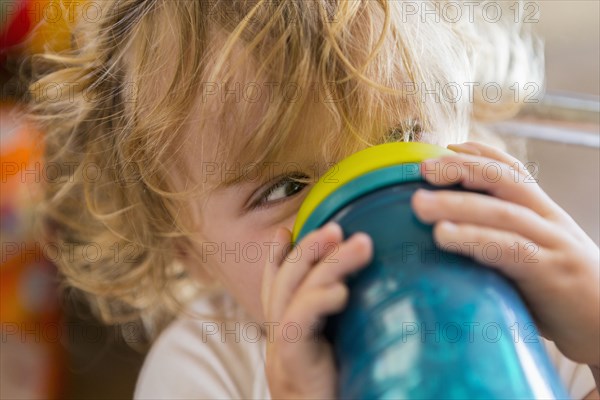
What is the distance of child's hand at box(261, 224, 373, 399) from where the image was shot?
1.50 ft

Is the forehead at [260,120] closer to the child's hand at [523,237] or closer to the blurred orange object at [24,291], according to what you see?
the child's hand at [523,237]

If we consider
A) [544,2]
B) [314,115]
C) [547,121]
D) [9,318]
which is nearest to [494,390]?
[314,115]

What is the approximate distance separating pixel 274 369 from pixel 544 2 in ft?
2.65

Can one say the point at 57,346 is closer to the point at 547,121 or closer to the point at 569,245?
the point at 547,121

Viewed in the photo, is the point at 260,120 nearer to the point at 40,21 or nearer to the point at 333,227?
the point at 333,227

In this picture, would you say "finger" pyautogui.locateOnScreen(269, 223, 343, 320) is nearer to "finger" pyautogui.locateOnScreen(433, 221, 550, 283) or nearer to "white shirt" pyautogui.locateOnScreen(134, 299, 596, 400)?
"finger" pyautogui.locateOnScreen(433, 221, 550, 283)

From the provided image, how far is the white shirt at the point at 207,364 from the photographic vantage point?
1.05 m

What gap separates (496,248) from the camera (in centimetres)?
48

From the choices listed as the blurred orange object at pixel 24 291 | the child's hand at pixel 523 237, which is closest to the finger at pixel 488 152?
the child's hand at pixel 523 237

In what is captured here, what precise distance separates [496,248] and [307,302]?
0.42 feet

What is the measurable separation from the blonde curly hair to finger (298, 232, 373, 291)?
0.69 ft

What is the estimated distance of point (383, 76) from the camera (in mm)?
682

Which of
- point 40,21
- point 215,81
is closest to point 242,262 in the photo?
point 215,81

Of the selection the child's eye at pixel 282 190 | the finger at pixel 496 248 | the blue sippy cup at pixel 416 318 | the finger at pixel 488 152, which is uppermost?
the finger at pixel 488 152
